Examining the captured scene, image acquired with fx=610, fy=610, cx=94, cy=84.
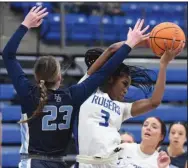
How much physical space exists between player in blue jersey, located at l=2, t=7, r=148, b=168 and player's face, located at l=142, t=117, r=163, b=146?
1.52 metres

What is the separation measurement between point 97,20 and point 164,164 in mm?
5892

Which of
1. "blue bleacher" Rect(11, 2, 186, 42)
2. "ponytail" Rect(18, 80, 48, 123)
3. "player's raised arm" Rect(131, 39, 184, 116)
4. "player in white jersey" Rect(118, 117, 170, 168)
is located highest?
"blue bleacher" Rect(11, 2, 186, 42)

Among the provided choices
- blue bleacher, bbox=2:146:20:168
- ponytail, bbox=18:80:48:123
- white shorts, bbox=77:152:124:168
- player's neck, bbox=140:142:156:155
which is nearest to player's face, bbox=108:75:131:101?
white shorts, bbox=77:152:124:168

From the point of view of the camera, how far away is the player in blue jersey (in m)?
3.74

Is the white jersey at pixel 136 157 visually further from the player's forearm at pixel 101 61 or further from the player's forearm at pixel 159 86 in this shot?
the player's forearm at pixel 101 61

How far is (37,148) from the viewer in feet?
12.4

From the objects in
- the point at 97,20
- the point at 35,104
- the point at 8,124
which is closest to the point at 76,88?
the point at 35,104

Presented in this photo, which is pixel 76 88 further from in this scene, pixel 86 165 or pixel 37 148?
pixel 86 165

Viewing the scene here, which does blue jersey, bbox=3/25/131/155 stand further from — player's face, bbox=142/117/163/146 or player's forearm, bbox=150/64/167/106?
player's face, bbox=142/117/163/146

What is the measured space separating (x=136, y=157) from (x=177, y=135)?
1.47 meters

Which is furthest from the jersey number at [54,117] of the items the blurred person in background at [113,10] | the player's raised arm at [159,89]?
the blurred person in background at [113,10]

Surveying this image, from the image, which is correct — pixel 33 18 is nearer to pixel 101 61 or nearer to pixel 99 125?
pixel 101 61

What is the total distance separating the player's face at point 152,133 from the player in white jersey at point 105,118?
0.83 meters

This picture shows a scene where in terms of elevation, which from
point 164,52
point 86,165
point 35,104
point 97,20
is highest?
point 97,20
